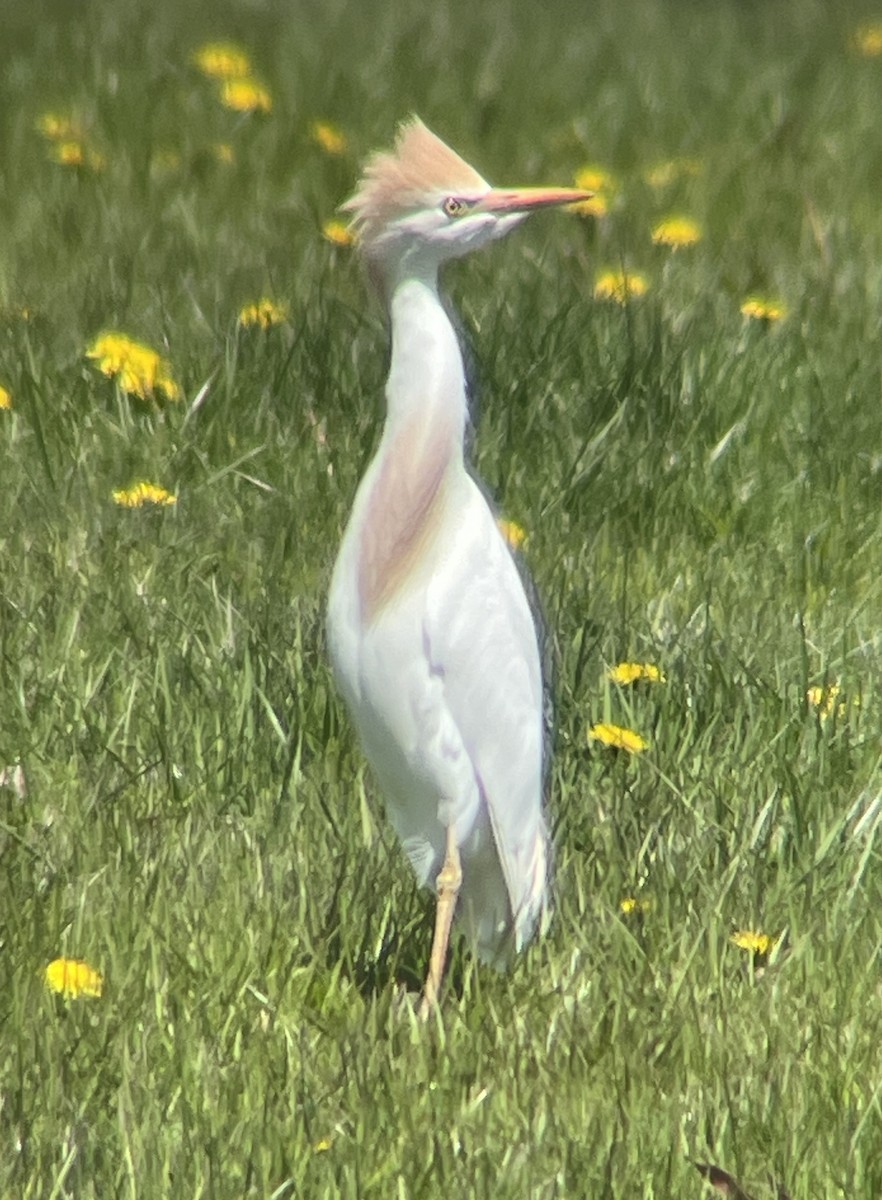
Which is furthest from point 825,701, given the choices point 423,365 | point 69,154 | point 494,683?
point 69,154

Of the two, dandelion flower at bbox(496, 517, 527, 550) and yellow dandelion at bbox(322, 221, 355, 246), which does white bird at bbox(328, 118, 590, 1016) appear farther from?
yellow dandelion at bbox(322, 221, 355, 246)

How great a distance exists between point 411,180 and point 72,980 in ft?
3.48

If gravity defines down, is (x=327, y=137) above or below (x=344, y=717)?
below

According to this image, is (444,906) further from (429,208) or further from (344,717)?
(429,208)

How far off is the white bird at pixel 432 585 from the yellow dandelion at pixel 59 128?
3.32m

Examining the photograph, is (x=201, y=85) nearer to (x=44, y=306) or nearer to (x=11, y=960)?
(x=44, y=306)

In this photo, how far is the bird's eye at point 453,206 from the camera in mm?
2760

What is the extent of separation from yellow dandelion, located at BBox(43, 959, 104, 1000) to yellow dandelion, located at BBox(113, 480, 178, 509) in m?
1.35

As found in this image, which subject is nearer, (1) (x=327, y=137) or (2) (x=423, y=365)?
(2) (x=423, y=365)

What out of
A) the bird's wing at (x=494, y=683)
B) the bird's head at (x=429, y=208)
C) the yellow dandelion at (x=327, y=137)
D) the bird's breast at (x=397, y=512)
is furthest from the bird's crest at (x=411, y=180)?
the yellow dandelion at (x=327, y=137)

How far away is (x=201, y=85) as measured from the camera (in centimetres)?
659

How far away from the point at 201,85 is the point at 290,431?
2.67 metres

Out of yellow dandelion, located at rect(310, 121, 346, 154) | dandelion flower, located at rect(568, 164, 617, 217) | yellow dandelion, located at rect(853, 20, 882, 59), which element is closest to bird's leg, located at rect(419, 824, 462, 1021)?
dandelion flower, located at rect(568, 164, 617, 217)

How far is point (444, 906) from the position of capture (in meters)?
2.79
